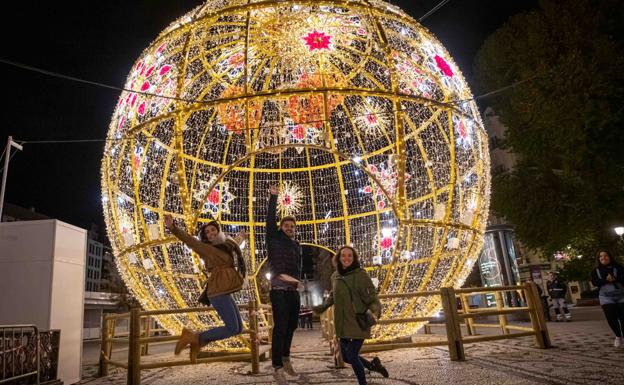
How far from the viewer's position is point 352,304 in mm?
3561

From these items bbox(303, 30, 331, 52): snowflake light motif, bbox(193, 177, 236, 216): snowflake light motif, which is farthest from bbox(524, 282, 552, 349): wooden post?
bbox(193, 177, 236, 216): snowflake light motif

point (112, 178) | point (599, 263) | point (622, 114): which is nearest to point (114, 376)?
point (112, 178)

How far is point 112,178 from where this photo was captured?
648 cm

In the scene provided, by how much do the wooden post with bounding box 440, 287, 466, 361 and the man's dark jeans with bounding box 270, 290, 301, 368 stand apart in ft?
7.26

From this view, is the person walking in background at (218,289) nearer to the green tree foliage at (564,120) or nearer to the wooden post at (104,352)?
the wooden post at (104,352)

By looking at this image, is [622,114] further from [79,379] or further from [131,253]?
[79,379]

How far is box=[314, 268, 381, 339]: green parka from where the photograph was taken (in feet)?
11.4

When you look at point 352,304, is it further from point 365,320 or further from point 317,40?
point 317,40

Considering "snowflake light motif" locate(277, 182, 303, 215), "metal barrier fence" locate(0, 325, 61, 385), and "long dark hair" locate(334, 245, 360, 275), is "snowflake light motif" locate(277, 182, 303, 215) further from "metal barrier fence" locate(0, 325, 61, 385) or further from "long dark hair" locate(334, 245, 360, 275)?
"long dark hair" locate(334, 245, 360, 275)

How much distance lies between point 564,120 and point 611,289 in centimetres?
835

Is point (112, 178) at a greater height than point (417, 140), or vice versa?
point (417, 140)

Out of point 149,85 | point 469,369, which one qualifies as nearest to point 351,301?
point 469,369

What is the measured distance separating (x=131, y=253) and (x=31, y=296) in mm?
1477

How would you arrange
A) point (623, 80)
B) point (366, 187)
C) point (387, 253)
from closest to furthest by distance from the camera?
point (387, 253)
point (366, 187)
point (623, 80)
